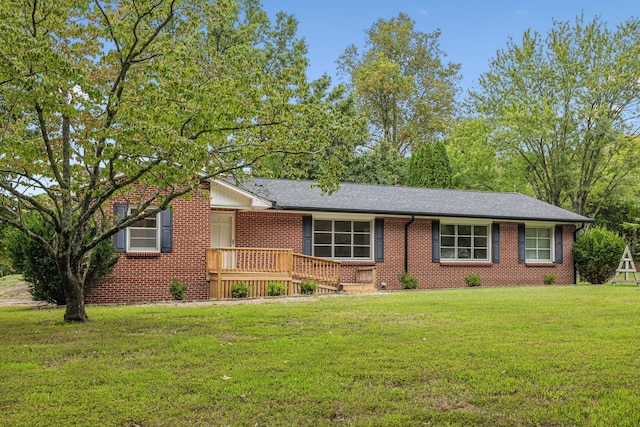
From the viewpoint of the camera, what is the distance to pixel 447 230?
2183 centimetres

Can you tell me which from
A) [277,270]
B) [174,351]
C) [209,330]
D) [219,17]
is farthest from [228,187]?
[174,351]

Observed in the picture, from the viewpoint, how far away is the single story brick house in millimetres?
16766

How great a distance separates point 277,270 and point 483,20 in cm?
1330

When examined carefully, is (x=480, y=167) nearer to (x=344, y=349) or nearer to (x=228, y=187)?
(x=228, y=187)

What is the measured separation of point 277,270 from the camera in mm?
16875

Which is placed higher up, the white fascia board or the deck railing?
the white fascia board

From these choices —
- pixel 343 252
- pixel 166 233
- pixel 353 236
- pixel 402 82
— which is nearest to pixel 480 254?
pixel 353 236

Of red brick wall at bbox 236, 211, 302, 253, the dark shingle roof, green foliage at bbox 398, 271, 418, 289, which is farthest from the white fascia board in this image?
green foliage at bbox 398, 271, 418, 289

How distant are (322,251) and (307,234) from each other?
3.53 feet

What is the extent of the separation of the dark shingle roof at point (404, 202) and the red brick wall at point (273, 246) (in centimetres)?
55

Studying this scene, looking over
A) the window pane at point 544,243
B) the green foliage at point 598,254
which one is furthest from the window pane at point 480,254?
the green foliage at point 598,254

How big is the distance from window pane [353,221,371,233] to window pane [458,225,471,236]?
12.3 feet

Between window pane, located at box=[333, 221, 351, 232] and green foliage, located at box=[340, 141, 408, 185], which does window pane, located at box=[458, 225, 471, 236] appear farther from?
Result: green foliage, located at box=[340, 141, 408, 185]

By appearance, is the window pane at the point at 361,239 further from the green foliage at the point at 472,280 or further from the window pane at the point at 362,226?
the green foliage at the point at 472,280
